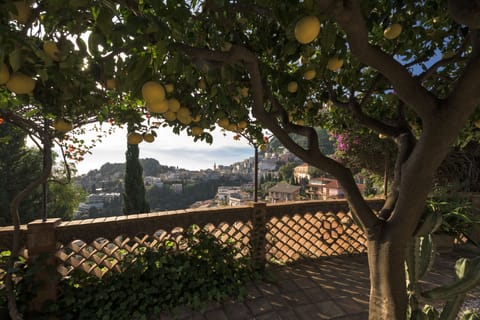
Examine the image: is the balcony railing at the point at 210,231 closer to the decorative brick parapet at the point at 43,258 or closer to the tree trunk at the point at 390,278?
the decorative brick parapet at the point at 43,258

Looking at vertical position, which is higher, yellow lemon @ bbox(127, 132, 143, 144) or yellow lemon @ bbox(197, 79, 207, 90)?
yellow lemon @ bbox(197, 79, 207, 90)

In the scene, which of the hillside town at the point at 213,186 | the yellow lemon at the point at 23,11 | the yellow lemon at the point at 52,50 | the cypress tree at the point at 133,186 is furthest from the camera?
the hillside town at the point at 213,186

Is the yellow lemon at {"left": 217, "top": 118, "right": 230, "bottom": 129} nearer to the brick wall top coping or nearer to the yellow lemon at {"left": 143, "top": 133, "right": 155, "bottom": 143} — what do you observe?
the yellow lemon at {"left": 143, "top": 133, "right": 155, "bottom": 143}

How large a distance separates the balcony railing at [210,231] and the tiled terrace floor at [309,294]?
0.31m

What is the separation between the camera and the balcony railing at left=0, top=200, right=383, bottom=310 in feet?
6.91

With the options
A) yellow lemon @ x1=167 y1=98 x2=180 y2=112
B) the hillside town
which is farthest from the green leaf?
the hillside town

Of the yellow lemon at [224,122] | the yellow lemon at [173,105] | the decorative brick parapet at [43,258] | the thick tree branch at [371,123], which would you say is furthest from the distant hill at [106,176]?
the thick tree branch at [371,123]

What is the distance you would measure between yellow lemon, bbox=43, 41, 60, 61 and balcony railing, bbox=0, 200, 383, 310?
1.80m

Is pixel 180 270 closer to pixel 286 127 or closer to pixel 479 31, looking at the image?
pixel 286 127

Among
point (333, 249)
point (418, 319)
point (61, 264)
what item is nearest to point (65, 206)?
point (61, 264)

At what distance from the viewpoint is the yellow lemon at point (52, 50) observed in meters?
0.93

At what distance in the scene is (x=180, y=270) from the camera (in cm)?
227

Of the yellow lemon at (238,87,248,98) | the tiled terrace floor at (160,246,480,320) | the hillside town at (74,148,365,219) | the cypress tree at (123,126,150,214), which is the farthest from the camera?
the hillside town at (74,148,365,219)

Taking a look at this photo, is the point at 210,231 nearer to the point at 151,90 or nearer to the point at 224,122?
the point at 224,122
